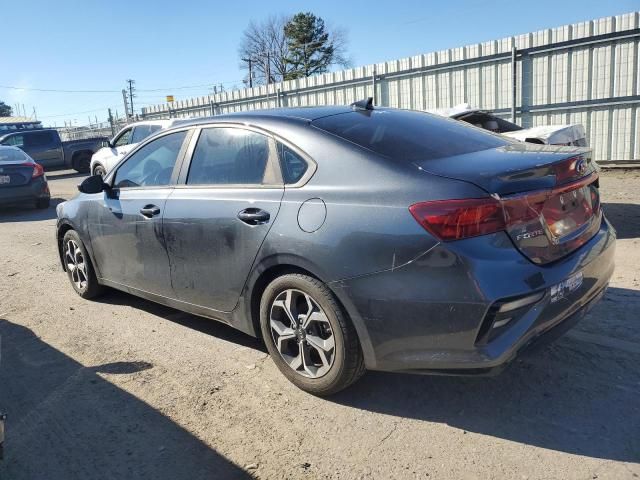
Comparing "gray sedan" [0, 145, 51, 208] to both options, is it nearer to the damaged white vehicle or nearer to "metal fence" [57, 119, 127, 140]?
the damaged white vehicle

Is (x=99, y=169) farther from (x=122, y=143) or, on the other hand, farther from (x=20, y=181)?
(x=20, y=181)

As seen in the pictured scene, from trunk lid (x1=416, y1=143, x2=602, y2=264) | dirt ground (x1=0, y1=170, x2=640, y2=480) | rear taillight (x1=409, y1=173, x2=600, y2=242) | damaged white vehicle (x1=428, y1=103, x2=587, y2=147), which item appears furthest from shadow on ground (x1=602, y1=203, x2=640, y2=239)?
rear taillight (x1=409, y1=173, x2=600, y2=242)

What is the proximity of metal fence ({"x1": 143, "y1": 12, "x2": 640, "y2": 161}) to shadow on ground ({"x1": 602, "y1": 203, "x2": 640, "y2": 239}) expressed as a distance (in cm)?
467

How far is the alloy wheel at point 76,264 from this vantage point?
17.2 ft

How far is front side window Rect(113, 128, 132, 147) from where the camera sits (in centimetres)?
1366

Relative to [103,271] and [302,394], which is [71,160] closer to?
[103,271]

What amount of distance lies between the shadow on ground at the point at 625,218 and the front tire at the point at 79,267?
5.80 m

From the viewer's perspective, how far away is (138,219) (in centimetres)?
427

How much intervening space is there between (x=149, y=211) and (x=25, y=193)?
30.8 feet

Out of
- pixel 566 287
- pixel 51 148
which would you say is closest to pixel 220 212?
pixel 566 287

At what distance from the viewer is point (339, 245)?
9.48 feet

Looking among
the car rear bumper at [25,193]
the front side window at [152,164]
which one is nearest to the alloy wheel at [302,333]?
the front side window at [152,164]

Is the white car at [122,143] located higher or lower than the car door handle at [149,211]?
higher

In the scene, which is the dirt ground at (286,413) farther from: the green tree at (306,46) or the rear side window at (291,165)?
the green tree at (306,46)
